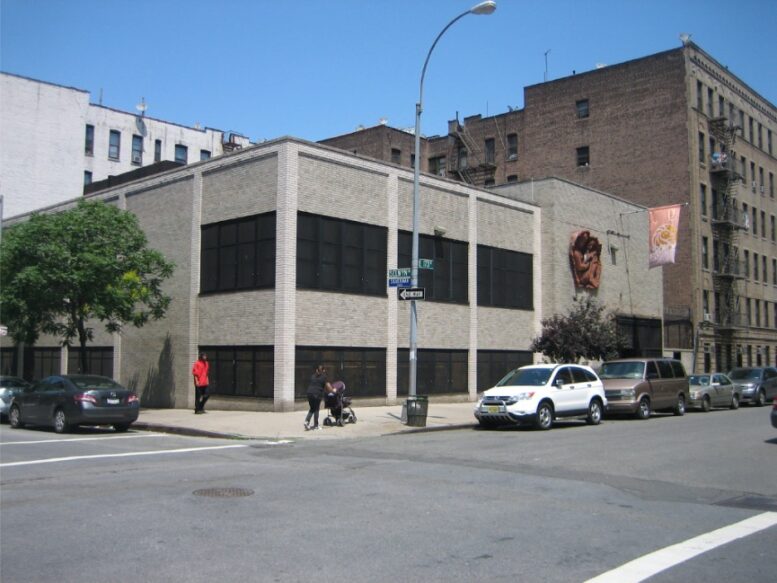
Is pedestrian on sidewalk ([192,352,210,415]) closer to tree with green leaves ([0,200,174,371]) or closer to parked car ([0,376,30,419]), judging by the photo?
tree with green leaves ([0,200,174,371])

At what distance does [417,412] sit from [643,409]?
8.05 metres

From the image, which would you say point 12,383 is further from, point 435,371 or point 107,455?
point 435,371

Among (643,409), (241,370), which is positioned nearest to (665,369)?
(643,409)

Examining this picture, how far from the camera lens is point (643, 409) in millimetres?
23594

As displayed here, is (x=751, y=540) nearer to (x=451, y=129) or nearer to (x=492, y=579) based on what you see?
(x=492, y=579)

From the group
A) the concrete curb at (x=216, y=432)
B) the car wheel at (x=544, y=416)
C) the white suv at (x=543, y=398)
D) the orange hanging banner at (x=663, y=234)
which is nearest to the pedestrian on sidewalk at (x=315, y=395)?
the concrete curb at (x=216, y=432)

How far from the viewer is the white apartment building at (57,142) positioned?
47438mm

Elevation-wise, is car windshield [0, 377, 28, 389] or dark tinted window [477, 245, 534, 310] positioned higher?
dark tinted window [477, 245, 534, 310]

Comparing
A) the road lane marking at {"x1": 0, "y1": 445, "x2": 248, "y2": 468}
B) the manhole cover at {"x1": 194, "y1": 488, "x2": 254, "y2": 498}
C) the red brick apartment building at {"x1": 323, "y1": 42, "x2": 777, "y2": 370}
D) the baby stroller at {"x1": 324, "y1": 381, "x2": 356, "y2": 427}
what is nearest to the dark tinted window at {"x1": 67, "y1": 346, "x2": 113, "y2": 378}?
the baby stroller at {"x1": 324, "y1": 381, "x2": 356, "y2": 427}

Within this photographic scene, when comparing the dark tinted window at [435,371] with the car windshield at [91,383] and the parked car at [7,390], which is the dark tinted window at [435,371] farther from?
the parked car at [7,390]

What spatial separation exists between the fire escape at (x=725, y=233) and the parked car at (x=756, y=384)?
15.7 meters

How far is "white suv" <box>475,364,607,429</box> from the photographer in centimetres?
1931

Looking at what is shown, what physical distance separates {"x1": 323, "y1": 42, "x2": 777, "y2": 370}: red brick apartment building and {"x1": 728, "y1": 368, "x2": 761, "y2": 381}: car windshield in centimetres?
1052

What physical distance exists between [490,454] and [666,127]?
39.7 m
